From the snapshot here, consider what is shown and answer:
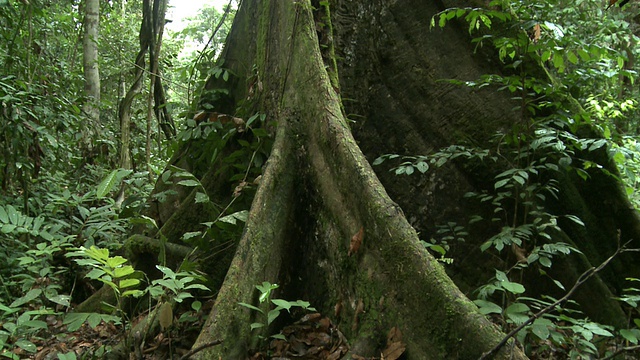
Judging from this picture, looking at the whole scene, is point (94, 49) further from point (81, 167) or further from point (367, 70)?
point (367, 70)

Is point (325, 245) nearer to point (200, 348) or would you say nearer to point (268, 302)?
point (268, 302)

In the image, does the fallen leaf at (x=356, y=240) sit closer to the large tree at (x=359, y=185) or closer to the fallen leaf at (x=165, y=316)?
the large tree at (x=359, y=185)

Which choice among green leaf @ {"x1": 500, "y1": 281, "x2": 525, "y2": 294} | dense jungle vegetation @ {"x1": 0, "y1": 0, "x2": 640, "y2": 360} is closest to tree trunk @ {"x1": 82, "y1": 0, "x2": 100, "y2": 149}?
dense jungle vegetation @ {"x1": 0, "y1": 0, "x2": 640, "y2": 360}

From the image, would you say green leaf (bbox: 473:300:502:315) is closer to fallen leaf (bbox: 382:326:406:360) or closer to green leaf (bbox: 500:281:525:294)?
green leaf (bbox: 500:281:525:294)

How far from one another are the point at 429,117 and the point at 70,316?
304cm

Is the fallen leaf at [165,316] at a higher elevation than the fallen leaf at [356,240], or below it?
below

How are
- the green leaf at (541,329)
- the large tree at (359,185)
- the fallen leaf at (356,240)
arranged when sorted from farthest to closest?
the fallen leaf at (356,240) → the large tree at (359,185) → the green leaf at (541,329)

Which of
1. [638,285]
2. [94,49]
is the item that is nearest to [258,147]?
[638,285]

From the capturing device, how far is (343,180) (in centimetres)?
258

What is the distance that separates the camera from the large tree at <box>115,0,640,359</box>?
216 centimetres

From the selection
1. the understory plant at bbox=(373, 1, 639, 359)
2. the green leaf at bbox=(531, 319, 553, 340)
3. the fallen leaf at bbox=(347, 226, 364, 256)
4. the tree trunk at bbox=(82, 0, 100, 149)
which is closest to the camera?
the green leaf at bbox=(531, 319, 553, 340)

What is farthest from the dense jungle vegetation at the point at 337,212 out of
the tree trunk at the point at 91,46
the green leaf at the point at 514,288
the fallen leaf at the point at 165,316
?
the tree trunk at the point at 91,46

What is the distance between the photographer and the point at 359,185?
2.46 m

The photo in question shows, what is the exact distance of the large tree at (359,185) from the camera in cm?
216
